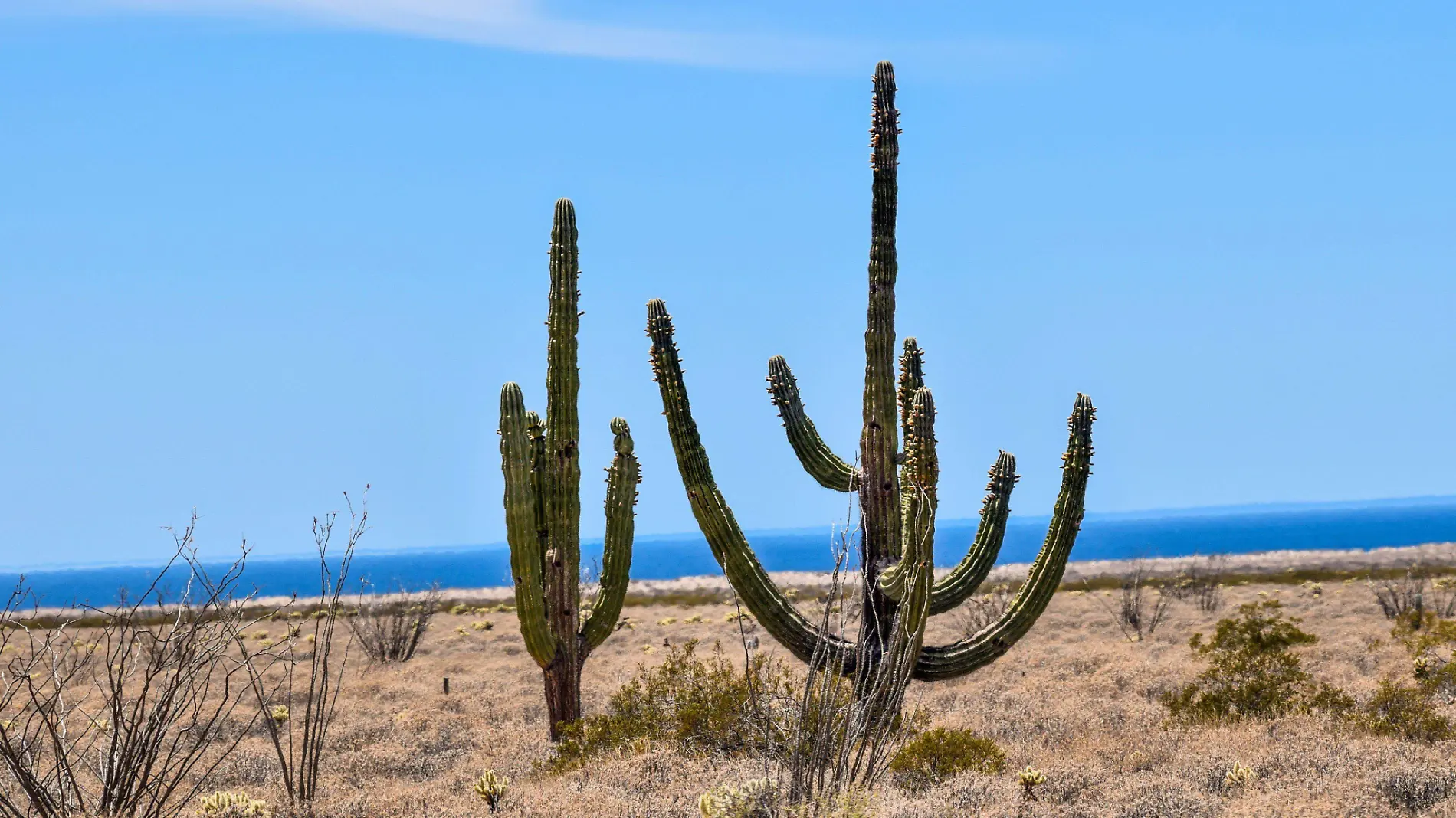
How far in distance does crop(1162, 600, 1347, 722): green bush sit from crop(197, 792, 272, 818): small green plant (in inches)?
362

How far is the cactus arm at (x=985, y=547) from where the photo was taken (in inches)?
411

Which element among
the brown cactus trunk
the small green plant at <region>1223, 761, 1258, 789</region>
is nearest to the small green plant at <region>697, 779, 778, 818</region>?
the small green plant at <region>1223, 761, 1258, 789</region>

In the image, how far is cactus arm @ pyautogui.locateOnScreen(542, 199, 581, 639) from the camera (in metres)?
11.8

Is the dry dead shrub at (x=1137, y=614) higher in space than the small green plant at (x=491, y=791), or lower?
higher

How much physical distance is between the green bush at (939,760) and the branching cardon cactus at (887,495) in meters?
0.56

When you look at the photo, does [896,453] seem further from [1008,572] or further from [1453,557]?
[1453,557]

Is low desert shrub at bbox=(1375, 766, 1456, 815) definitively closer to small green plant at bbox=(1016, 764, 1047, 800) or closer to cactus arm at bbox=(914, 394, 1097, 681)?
small green plant at bbox=(1016, 764, 1047, 800)

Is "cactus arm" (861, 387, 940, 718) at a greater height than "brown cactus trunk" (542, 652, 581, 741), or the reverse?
"cactus arm" (861, 387, 940, 718)

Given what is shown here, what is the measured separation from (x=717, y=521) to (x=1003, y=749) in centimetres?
388

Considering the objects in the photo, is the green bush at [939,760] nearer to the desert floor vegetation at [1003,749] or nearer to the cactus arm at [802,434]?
the desert floor vegetation at [1003,749]

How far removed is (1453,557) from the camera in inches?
2143

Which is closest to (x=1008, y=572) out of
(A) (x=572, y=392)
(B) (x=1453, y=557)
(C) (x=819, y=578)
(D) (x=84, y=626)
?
(C) (x=819, y=578)

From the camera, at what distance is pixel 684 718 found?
1126cm

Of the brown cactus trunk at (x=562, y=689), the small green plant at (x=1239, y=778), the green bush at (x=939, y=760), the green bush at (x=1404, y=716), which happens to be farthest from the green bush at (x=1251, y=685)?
the brown cactus trunk at (x=562, y=689)
